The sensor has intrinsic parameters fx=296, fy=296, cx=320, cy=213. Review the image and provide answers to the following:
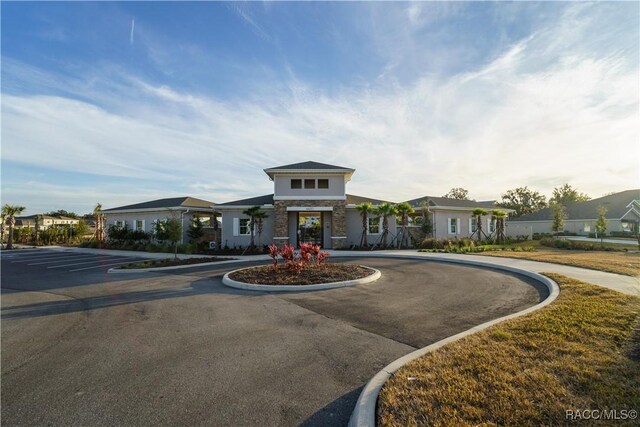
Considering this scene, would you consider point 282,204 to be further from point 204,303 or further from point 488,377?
point 488,377

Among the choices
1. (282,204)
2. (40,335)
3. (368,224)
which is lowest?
(40,335)

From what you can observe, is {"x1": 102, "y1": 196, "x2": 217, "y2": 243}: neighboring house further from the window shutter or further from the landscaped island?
the landscaped island

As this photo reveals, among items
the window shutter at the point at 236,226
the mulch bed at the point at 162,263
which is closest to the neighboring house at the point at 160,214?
the window shutter at the point at 236,226

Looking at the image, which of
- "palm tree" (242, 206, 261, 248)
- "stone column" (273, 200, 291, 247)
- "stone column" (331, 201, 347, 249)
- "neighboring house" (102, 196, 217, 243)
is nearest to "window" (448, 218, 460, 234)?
"stone column" (331, 201, 347, 249)

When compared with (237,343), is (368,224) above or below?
above

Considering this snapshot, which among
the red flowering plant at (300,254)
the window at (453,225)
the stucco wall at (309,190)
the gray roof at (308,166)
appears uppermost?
the gray roof at (308,166)

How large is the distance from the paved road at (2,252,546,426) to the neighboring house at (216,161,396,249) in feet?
39.3

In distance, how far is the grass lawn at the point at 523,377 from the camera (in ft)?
9.02

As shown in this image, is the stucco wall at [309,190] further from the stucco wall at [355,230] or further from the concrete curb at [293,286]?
the concrete curb at [293,286]

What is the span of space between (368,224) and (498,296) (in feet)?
49.7

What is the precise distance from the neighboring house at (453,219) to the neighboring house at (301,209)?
16.1 feet

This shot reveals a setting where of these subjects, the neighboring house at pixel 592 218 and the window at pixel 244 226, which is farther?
the neighboring house at pixel 592 218

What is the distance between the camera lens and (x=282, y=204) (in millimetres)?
21000

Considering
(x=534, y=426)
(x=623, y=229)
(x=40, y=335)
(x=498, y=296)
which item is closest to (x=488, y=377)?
(x=534, y=426)
